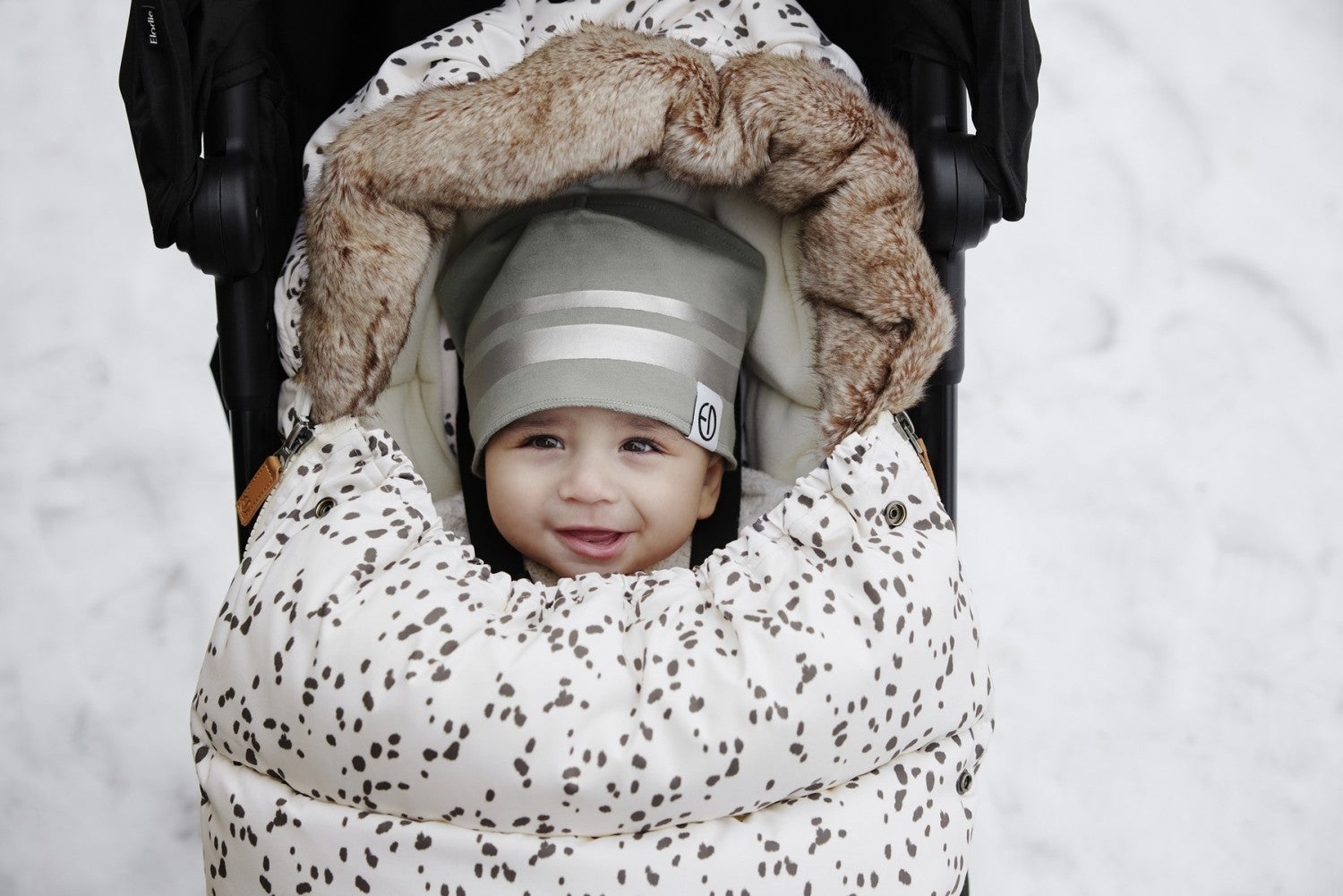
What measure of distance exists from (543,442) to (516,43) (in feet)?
1.14

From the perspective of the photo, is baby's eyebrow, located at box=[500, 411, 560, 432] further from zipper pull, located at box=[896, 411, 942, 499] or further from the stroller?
zipper pull, located at box=[896, 411, 942, 499]

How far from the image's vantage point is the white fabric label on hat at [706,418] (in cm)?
99

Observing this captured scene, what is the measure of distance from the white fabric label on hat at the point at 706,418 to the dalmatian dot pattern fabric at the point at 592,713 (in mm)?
158

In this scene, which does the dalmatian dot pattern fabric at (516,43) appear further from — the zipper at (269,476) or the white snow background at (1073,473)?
the white snow background at (1073,473)

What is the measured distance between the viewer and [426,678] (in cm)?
73

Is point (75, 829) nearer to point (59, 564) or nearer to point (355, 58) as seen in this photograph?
point (59, 564)

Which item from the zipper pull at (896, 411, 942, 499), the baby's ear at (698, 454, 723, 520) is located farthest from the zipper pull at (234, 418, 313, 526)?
the zipper pull at (896, 411, 942, 499)

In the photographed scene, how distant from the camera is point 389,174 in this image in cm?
91

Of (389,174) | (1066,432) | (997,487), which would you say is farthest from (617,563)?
(1066,432)

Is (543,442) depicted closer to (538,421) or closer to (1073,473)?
(538,421)

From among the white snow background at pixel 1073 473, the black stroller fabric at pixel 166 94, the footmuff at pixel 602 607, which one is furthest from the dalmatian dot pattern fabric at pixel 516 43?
the white snow background at pixel 1073 473

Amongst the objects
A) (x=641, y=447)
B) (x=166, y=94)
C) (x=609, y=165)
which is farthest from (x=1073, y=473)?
(x=166, y=94)

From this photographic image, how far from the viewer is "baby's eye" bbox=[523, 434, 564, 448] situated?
3.27ft

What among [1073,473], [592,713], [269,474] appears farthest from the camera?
[1073,473]
